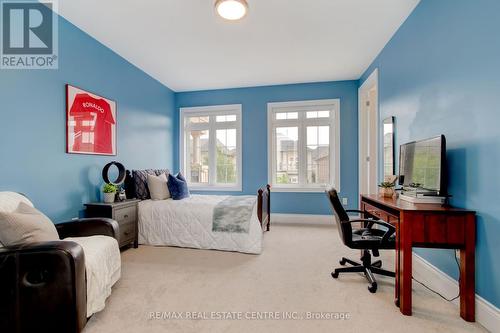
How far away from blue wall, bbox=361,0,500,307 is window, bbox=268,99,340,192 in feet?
6.50

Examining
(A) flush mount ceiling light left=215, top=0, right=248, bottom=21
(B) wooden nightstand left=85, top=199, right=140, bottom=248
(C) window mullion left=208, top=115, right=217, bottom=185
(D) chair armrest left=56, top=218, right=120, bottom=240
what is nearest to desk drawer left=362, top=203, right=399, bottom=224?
(A) flush mount ceiling light left=215, top=0, right=248, bottom=21

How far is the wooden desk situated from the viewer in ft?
5.44

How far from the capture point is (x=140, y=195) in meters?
3.48

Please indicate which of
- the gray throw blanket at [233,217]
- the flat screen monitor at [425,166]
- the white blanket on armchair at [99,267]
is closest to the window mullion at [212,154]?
the gray throw blanket at [233,217]

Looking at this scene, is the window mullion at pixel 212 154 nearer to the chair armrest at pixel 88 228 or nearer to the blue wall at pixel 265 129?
the blue wall at pixel 265 129

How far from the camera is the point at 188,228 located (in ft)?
10.4

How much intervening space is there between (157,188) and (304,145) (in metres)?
2.82

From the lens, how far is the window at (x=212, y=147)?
16.1 feet

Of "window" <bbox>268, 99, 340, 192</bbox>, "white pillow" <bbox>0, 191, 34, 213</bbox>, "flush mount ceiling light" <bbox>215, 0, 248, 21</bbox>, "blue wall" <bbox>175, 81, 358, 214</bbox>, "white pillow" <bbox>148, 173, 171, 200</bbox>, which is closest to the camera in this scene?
"white pillow" <bbox>0, 191, 34, 213</bbox>

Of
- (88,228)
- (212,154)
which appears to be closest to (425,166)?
(88,228)

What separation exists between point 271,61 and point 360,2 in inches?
59.1

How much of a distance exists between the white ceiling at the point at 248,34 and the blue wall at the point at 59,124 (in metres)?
0.28

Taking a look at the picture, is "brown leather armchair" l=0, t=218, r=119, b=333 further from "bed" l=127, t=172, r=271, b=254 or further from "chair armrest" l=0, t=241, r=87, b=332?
"bed" l=127, t=172, r=271, b=254

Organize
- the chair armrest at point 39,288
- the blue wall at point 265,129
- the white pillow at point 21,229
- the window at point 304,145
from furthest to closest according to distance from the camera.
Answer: the window at point 304,145, the blue wall at point 265,129, the white pillow at point 21,229, the chair armrest at point 39,288
